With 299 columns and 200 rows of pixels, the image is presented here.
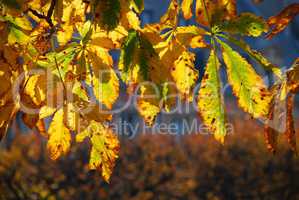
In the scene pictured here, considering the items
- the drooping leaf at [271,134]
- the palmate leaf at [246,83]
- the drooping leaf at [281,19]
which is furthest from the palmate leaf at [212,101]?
the drooping leaf at [281,19]

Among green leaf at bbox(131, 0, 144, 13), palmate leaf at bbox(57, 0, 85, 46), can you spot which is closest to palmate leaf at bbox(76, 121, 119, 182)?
palmate leaf at bbox(57, 0, 85, 46)

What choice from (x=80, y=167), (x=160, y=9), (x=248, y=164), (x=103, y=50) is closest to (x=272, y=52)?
(x=160, y=9)

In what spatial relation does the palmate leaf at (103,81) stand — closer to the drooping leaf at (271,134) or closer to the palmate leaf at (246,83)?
the palmate leaf at (246,83)

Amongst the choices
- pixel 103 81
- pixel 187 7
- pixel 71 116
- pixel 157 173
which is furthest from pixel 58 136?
pixel 157 173

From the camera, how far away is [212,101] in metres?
1.23

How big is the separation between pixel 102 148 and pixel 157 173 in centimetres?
594

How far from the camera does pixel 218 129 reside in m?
1.24

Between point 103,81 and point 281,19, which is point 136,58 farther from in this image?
point 281,19

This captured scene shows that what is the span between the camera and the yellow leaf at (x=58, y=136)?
1404 millimetres

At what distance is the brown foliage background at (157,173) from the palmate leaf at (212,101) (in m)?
5.22

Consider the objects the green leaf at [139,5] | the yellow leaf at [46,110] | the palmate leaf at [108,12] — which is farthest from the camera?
the yellow leaf at [46,110]

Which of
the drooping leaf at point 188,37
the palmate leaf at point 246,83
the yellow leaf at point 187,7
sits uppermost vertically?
the yellow leaf at point 187,7

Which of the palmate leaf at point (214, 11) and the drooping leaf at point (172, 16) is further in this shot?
the drooping leaf at point (172, 16)

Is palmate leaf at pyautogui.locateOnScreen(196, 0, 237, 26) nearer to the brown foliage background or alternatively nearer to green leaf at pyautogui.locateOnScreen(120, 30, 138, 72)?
green leaf at pyautogui.locateOnScreen(120, 30, 138, 72)
